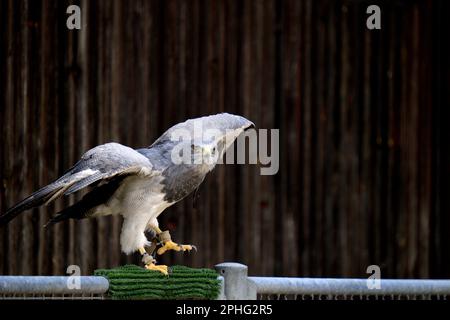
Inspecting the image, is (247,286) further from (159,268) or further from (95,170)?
(95,170)

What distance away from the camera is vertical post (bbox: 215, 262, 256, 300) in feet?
11.8

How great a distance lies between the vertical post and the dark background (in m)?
2.17

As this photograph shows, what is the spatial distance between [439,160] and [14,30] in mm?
2937

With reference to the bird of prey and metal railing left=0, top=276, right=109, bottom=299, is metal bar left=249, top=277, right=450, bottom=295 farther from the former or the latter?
metal railing left=0, top=276, right=109, bottom=299

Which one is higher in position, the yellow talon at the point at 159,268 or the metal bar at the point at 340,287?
the yellow talon at the point at 159,268

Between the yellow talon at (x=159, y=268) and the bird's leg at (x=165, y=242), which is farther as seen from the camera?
the bird's leg at (x=165, y=242)

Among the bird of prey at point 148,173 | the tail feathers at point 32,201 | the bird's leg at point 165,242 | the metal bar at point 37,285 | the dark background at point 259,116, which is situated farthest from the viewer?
the dark background at point 259,116

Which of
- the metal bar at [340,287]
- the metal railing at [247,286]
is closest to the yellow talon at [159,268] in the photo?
the metal railing at [247,286]

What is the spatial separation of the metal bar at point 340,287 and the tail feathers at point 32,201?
752 millimetres

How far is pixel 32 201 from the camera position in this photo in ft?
11.8

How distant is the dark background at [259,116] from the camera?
5.61 m

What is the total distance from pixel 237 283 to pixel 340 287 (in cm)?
39

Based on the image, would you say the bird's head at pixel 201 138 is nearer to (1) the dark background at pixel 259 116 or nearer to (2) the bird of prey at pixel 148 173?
(2) the bird of prey at pixel 148 173

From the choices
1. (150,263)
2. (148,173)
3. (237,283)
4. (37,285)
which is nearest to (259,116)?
(148,173)
